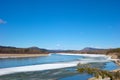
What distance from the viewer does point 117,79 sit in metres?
8.16

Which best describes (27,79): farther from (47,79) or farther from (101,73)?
(101,73)

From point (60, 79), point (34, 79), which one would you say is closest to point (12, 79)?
point (34, 79)

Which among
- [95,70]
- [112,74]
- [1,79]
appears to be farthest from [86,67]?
[1,79]

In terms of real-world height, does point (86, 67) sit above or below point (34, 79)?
above

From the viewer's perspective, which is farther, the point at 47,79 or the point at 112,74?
the point at 47,79

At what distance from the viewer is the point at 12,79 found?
19609 millimetres

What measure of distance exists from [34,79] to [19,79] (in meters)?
1.26

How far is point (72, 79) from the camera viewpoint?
65.7ft

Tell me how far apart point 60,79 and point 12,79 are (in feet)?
13.3

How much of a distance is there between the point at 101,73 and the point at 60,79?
12657 mm

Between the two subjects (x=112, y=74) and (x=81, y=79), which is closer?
(x=112, y=74)

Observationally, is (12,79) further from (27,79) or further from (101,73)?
(101,73)

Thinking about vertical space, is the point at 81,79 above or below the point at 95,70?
below

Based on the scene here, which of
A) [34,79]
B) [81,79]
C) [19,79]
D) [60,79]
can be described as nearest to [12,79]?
[19,79]
